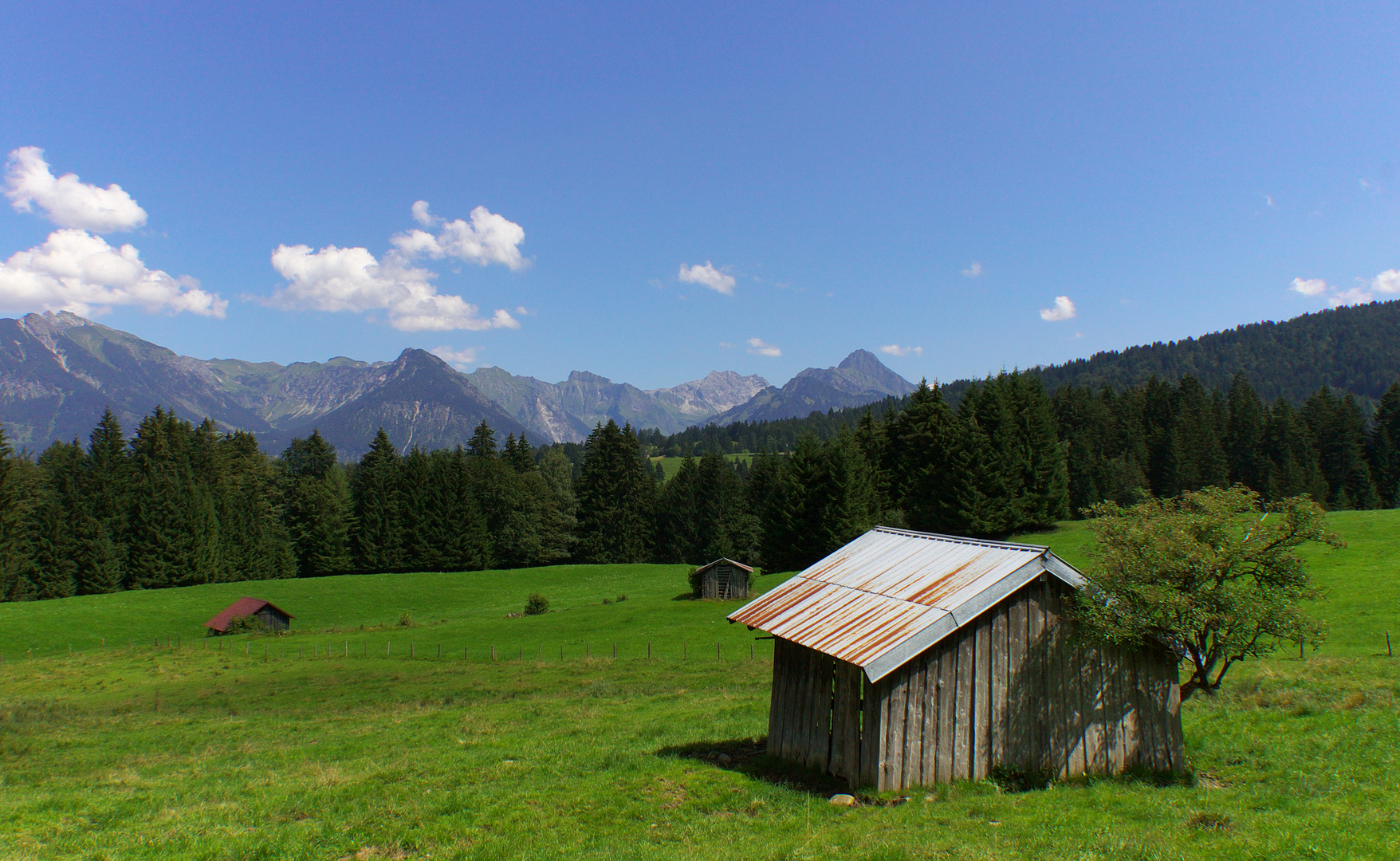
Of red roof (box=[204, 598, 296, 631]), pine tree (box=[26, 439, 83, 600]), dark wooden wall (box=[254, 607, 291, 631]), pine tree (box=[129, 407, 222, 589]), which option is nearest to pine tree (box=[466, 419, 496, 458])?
pine tree (box=[129, 407, 222, 589])

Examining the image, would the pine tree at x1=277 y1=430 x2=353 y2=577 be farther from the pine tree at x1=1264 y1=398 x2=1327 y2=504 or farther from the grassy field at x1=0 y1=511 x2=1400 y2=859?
the pine tree at x1=1264 y1=398 x2=1327 y2=504

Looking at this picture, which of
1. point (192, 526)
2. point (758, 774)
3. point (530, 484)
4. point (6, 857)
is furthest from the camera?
point (530, 484)

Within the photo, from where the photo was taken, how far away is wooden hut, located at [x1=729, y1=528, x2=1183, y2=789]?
37.7 feet

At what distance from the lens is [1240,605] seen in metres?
11.5

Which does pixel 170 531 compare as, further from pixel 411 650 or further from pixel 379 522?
pixel 411 650

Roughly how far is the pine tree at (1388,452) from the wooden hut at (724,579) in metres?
86.7

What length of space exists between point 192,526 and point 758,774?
3344 inches

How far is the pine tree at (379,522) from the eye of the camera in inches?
3295

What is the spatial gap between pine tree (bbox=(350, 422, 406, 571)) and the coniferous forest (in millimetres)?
254

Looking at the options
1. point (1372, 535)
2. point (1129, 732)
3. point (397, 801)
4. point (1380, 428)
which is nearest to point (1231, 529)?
point (1129, 732)

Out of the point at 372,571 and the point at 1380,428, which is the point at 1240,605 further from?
the point at 1380,428

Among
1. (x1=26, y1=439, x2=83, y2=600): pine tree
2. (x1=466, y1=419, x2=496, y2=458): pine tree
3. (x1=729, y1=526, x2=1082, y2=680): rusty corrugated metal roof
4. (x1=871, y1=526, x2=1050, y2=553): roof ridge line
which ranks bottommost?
(x1=26, y1=439, x2=83, y2=600): pine tree

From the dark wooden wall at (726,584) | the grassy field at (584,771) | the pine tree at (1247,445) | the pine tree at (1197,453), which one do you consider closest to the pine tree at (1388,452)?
the pine tree at (1247,445)

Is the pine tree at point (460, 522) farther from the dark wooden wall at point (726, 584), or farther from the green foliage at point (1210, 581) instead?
the green foliage at point (1210, 581)
